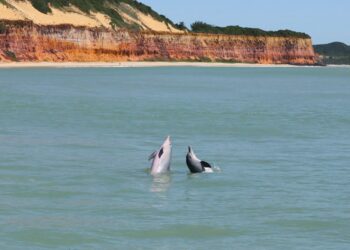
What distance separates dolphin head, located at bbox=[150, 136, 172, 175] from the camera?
64.0 ft

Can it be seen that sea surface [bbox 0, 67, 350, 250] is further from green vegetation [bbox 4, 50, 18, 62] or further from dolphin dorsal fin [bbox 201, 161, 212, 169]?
green vegetation [bbox 4, 50, 18, 62]

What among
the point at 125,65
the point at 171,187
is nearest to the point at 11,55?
the point at 125,65

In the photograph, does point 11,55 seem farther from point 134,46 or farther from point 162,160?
point 162,160

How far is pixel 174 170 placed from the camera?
2022cm

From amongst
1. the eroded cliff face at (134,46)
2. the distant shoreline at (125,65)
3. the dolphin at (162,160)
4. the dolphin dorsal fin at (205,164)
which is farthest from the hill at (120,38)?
the dolphin dorsal fin at (205,164)

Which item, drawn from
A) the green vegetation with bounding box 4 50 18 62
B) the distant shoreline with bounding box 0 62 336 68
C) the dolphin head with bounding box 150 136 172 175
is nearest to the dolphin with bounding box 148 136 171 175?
the dolphin head with bounding box 150 136 172 175

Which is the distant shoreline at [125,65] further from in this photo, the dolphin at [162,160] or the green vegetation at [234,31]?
the dolphin at [162,160]

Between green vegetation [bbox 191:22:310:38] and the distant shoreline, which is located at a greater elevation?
green vegetation [bbox 191:22:310:38]

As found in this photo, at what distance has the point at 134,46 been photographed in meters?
134

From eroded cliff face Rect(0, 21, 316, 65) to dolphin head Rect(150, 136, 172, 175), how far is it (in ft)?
280

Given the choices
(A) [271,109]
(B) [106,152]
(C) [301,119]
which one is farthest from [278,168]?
(A) [271,109]

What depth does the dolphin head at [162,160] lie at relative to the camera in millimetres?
19516

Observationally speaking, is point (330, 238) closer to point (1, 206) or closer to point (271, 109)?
point (1, 206)

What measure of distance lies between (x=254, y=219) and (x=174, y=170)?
5.45 meters
